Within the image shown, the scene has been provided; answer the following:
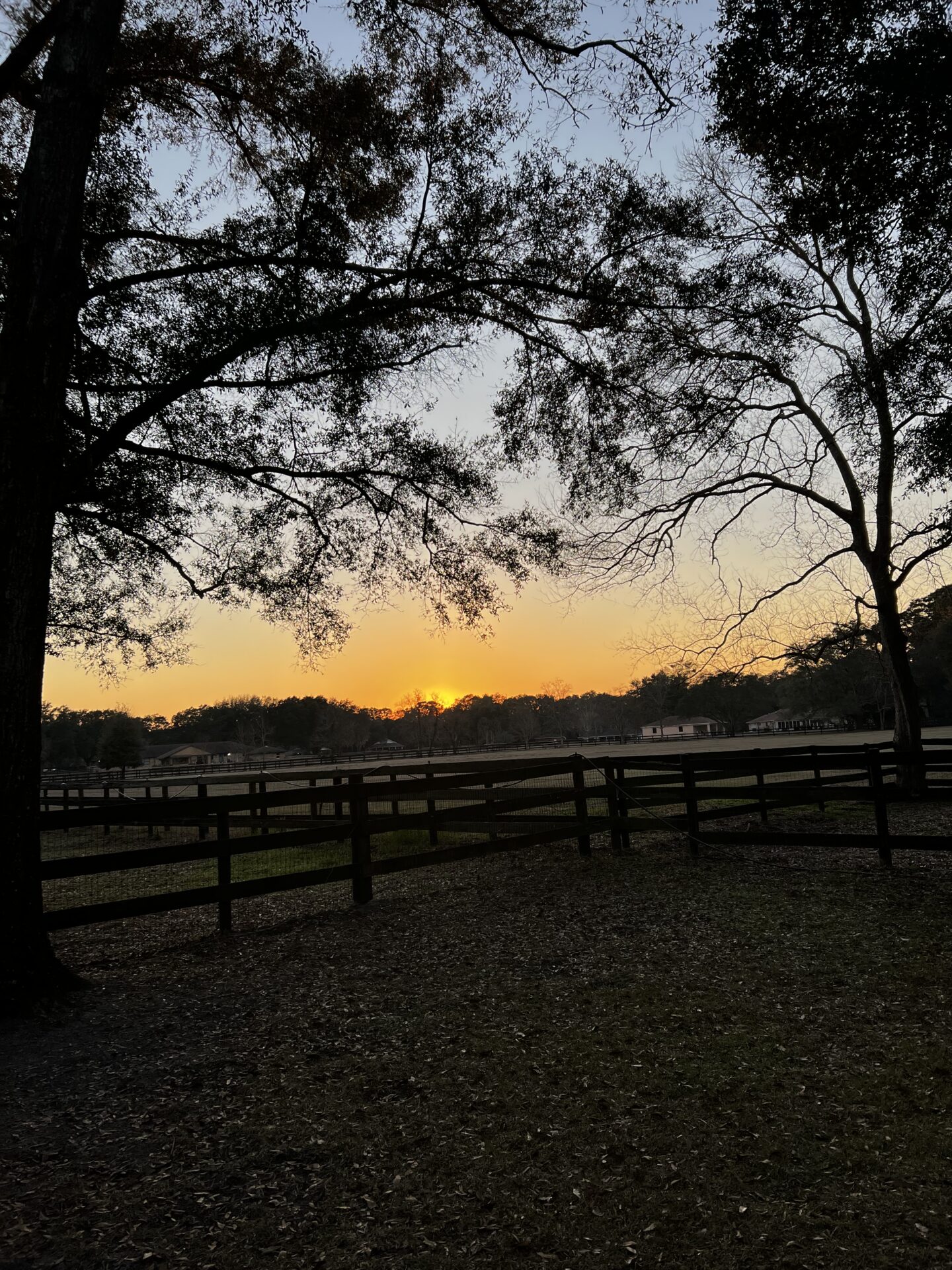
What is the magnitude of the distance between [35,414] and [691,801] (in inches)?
339

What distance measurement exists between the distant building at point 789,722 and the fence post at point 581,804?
8644 centimetres

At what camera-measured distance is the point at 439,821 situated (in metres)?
9.69

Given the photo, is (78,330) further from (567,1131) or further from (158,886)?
(567,1131)

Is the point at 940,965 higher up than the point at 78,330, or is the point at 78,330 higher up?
the point at 78,330

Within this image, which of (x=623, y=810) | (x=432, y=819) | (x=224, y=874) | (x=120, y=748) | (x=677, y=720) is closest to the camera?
(x=224, y=874)

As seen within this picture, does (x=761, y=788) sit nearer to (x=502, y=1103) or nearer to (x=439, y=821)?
(x=439, y=821)

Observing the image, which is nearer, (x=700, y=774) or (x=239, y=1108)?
(x=239, y=1108)

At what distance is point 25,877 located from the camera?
5727mm

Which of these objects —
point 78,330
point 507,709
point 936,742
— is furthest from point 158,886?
point 507,709

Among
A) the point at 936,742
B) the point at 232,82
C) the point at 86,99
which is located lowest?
the point at 936,742

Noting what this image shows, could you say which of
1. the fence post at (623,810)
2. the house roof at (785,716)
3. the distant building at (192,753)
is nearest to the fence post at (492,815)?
the fence post at (623,810)

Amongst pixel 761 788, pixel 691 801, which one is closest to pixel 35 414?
pixel 691 801

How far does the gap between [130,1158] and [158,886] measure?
9.09 m

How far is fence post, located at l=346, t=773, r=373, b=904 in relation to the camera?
8422mm
